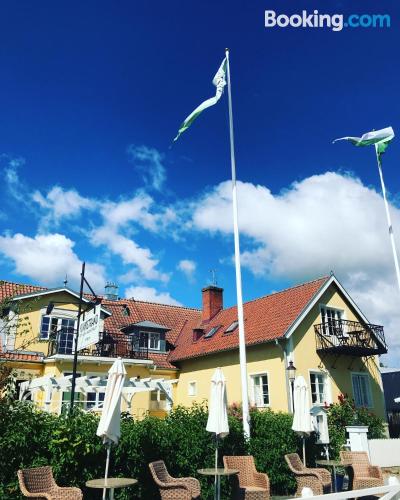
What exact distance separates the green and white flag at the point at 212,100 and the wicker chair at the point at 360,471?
1031 cm

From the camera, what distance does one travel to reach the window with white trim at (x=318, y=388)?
20009 millimetres

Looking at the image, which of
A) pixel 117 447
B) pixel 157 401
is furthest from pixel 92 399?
pixel 117 447

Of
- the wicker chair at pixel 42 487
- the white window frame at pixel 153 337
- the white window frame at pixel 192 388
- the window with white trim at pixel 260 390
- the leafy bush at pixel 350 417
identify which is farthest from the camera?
the white window frame at pixel 153 337

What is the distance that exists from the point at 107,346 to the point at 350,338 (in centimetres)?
1211

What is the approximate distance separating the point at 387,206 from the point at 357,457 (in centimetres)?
1183

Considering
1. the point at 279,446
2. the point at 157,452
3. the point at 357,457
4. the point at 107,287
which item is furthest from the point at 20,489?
the point at 107,287

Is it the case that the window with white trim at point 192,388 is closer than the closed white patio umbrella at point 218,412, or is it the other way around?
the closed white patio umbrella at point 218,412

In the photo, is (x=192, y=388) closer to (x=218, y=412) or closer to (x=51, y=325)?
(x=51, y=325)

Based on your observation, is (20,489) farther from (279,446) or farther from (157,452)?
(279,446)

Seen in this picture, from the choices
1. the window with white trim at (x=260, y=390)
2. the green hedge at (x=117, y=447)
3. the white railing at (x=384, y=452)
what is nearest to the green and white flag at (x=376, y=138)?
the window with white trim at (x=260, y=390)

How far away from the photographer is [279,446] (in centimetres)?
1126

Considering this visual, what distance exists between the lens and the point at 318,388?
66.7 feet

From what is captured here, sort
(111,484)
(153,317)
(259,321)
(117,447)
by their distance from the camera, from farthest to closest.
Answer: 1. (153,317)
2. (259,321)
3. (117,447)
4. (111,484)

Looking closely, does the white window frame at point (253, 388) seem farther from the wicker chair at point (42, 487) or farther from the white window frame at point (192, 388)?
the wicker chair at point (42, 487)
